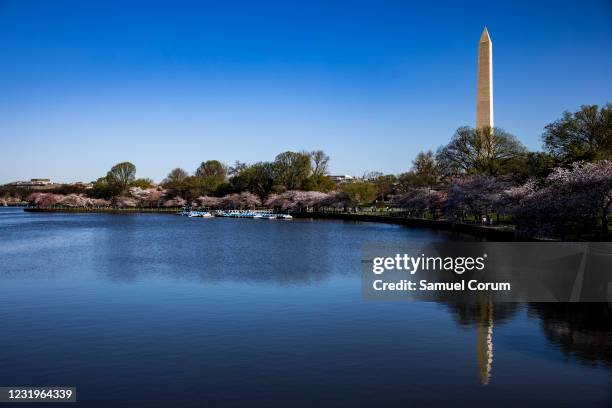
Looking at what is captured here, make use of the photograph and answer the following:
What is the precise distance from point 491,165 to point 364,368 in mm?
56071

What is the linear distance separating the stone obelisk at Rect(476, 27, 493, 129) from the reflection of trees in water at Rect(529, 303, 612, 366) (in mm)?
50697

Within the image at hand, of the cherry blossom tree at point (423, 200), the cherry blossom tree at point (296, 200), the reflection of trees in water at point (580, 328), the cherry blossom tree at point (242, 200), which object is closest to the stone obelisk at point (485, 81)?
the cherry blossom tree at point (423, 200)

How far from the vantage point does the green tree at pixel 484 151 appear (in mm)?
65500

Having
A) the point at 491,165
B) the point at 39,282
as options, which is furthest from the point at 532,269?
the point at 491,165

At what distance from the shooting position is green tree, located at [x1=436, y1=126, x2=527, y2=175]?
215ft

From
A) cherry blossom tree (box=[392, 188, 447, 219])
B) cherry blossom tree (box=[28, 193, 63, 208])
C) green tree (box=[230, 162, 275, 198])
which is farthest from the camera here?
cherry blossom tree (box=[28, 193, 63, 208])

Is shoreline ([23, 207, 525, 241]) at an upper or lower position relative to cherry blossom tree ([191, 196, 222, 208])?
lower

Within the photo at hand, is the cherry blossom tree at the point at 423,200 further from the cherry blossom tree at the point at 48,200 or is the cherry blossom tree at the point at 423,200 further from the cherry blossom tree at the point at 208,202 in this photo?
the cherry blossom tree at the point at 48,200

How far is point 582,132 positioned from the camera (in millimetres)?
50594

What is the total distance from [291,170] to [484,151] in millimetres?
51683

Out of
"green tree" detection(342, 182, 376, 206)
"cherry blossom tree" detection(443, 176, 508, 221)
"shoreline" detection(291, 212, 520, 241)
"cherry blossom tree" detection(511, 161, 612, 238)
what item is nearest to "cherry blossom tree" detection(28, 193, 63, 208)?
"shoreline" detection(291, 212, 520, 241)

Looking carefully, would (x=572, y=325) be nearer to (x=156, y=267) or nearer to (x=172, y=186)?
(x=156, y=267)

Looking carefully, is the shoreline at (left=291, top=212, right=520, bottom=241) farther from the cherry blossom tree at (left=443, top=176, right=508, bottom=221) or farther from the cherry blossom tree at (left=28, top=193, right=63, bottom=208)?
the cherry blossom tree at (left=28, top=193, right=63, bottom=208)

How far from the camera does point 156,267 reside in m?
31.1
